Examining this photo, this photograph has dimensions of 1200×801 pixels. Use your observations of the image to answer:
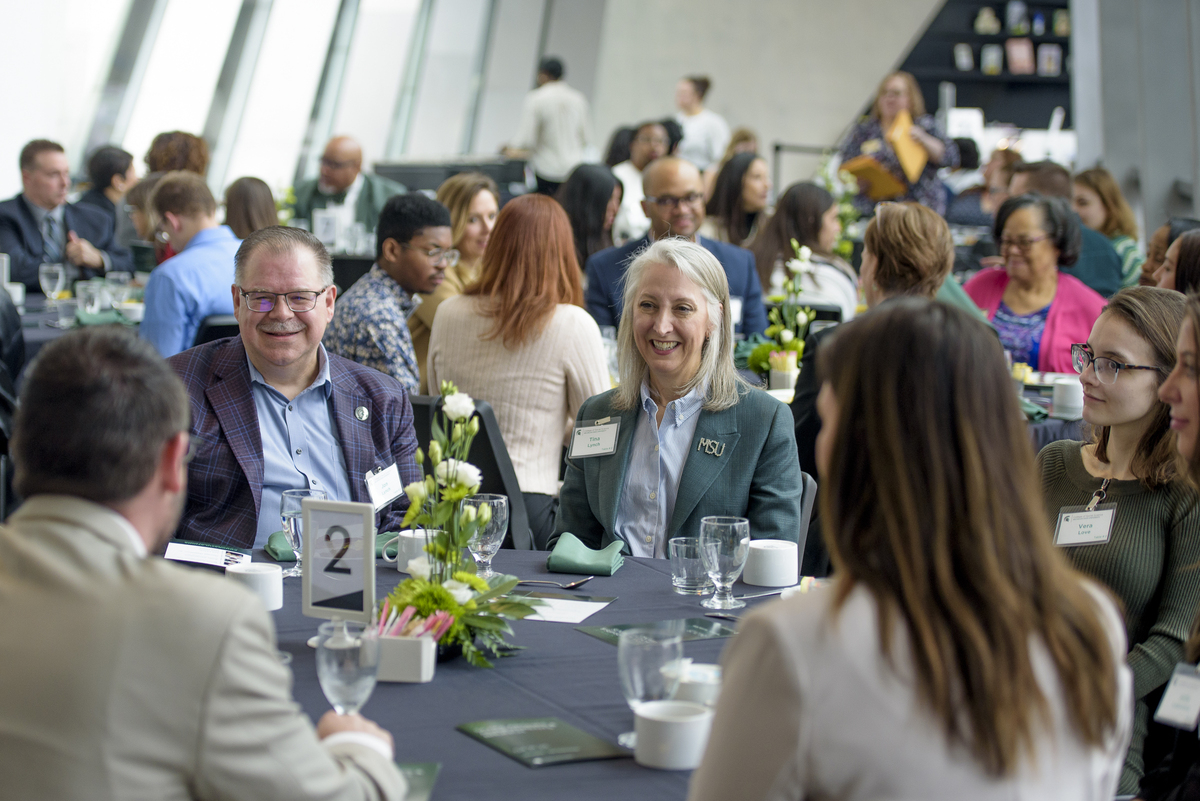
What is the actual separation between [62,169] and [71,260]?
0.54m

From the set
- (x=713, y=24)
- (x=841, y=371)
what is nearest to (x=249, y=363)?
(x=841, y=371)

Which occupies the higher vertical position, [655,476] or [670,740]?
[655,476]

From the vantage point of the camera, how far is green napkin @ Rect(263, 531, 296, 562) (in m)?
2.31

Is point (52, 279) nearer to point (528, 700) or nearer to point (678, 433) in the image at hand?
point (678, 433)

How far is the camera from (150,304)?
4.47 meters

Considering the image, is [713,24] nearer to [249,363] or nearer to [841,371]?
[249,363]

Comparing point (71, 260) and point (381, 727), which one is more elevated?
point (71, 260)

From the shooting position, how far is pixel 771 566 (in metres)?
2.20

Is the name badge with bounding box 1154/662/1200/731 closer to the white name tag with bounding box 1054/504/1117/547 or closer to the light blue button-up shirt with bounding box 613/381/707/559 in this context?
the white name tag with bounding box 1054/504/1117/547

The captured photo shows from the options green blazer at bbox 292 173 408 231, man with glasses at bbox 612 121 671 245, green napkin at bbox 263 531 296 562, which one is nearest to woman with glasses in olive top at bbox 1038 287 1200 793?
green napkin at bbox 263 531 296 562

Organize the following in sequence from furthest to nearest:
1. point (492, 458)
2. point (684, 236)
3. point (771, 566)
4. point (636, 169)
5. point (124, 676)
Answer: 1. point (636, 169)
2. point (684, 236)
3. point (492, 458)
4. point (771, 566)
5. point (124, 676)

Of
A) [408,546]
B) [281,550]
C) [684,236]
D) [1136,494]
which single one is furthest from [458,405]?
[684,236]

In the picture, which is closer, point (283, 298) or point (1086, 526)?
point (1086, 526)

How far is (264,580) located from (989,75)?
1300 centimetres
